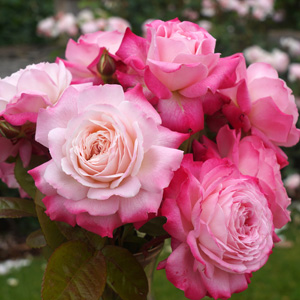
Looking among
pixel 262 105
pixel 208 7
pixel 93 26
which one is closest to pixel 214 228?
pixel 262 105

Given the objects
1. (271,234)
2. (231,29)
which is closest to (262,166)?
(271,234)

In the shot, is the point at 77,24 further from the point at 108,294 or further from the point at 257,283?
the point at 108,294

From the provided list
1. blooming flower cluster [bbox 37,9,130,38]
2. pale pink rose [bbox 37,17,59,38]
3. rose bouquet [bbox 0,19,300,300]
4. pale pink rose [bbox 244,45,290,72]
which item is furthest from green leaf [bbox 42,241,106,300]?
pale pink rose [bbox 37,17,59,38]

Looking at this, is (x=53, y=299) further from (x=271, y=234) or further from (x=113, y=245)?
(x=271, y=234)

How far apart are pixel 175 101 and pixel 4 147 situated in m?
0.24

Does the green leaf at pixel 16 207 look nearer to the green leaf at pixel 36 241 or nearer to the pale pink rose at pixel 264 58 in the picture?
the green leaf at pixel 36 241

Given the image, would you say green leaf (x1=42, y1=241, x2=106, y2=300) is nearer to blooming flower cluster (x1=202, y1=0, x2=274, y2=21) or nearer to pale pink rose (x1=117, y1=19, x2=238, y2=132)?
pale pink rose (x1=117, y1=19, x2=238, y2=132)

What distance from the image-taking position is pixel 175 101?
1.88 ft

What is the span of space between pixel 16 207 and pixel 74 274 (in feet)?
0.49

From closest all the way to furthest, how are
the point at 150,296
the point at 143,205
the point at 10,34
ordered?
1. the point at 143,205
2. the point at 150,296
3. the point at 10,34

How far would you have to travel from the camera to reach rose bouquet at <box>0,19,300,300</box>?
1.66 ft

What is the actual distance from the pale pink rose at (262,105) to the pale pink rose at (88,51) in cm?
18

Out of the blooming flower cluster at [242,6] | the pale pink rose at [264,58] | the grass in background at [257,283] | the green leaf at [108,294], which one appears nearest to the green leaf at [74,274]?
the green leaf at [108,294]

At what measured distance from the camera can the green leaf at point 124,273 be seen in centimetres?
58
